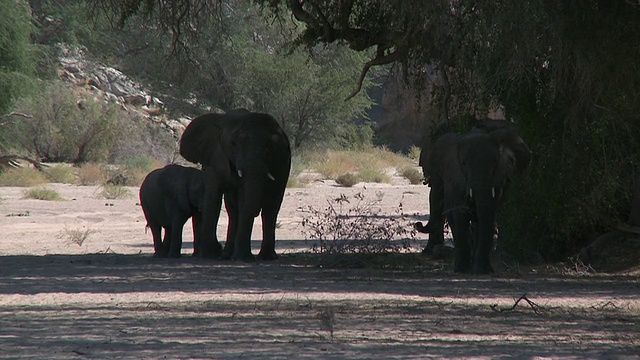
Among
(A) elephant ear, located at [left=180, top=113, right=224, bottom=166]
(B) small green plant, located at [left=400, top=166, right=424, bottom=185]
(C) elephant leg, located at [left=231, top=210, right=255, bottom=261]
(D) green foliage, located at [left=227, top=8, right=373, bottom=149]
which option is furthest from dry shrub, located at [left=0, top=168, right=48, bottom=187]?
(C) elephant leg, located at [left=231, top=210, right=255, bottom=261]

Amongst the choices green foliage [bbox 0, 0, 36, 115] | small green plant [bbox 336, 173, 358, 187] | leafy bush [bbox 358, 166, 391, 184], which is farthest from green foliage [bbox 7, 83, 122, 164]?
green foliage [bbox 0, 0, 36, 115]

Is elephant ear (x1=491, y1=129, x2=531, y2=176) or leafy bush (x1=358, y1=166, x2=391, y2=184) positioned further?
leafy bush (x1=358, y1=166, x2=391, y2=184)

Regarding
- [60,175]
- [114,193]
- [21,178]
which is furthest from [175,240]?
[60,175]

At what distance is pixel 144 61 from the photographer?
44719 millimetres

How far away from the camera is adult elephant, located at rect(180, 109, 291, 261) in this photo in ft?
52.2

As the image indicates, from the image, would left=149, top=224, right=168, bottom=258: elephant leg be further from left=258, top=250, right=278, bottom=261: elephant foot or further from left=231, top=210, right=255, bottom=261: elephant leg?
left=258, top=250, right=278, bottom=261: elephant foot

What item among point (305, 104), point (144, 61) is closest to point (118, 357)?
point (144, 61)

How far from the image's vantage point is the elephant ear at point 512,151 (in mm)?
14469

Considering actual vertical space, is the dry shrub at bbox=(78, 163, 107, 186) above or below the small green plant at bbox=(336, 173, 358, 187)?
below

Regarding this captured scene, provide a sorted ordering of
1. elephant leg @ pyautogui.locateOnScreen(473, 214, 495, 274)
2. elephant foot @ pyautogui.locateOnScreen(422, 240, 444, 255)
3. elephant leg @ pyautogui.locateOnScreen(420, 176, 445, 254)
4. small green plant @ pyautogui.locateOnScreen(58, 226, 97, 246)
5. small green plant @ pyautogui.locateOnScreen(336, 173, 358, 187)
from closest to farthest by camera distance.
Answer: elephant leg @ pyautogui.locateOnScreen(473, 214, 495, 274), elephant leg @ pyautogui.locateOnScreen(420, 176, 445, 254), elephant foot @ pyautogui.locateOnScreen(422, 240, 444, 255), small green plant @ pyautogui.locateOnScreen(58, 226, 97, 246), small green plant @ pyautogui.locateOnScreen(336, 173, 358, 187)

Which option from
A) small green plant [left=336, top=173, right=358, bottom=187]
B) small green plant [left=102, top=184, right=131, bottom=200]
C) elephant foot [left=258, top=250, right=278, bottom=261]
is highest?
small green plant [left=336, top=173, right=358, bottom=187]

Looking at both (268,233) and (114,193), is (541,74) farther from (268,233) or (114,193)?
(114,193)

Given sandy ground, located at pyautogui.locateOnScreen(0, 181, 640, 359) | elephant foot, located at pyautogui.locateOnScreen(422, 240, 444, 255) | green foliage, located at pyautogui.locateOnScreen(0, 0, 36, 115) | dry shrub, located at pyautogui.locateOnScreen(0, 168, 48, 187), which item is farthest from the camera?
dry shrub, located at pyautogui.locateOnScreen(0, 168, 48, 187)

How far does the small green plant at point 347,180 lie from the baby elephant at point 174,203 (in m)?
24.0
